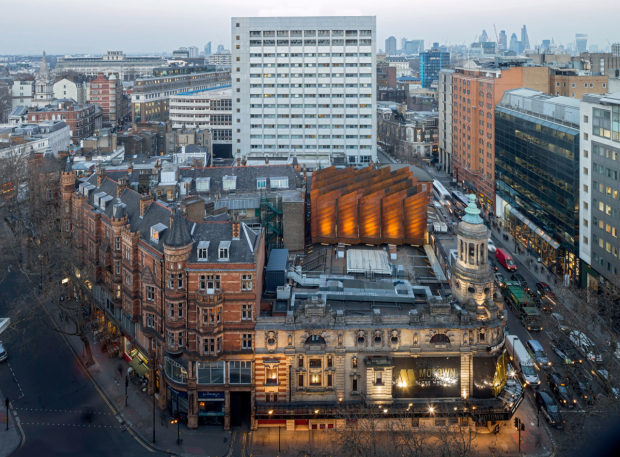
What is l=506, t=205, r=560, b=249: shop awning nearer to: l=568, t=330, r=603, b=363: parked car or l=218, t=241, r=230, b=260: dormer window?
l=568, t=330, r=603, b=363: parked car

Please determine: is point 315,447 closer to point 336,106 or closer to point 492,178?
point 492,178

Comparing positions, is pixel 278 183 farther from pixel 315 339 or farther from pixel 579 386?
pixel 579 386

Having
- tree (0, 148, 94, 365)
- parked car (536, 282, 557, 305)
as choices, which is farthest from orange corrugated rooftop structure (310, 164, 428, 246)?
tree (0, 148, 94, 365)

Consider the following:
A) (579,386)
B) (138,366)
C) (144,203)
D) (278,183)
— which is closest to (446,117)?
(278,183)

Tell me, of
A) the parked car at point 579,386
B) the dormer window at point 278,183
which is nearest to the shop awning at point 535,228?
the parked car at point 579,386

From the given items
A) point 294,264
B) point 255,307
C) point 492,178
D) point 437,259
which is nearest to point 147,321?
point 255,307

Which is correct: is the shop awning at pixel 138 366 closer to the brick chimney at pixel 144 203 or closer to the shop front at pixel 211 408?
the shop front at pixel 211 408

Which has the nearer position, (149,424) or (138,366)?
(149,424)
